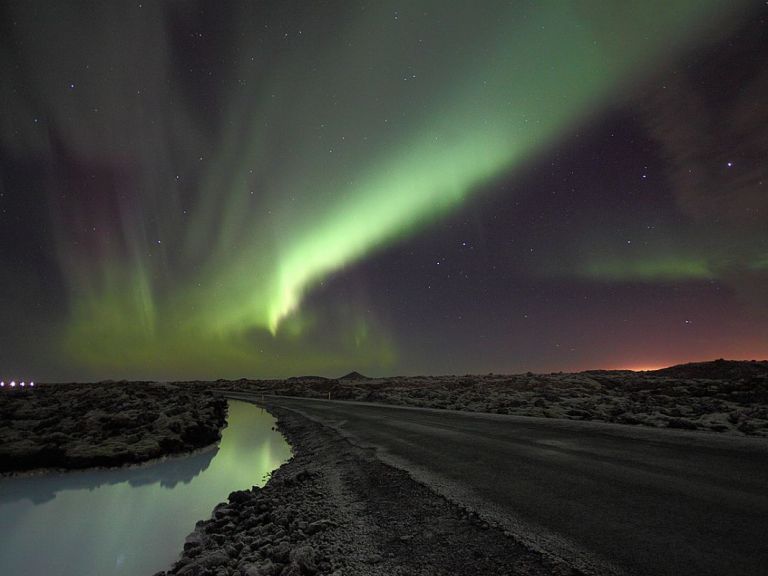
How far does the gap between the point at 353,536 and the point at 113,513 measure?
8.34 metres

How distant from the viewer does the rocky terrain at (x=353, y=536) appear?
13.8ft

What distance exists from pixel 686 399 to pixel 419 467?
24.9m

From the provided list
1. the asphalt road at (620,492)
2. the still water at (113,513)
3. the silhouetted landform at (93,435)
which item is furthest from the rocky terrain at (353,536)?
the silhouetted landform at (93,435)

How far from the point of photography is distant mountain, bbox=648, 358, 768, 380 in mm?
41188

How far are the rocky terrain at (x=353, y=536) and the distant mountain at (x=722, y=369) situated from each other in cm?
4758

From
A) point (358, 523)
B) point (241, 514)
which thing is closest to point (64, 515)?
point (241, 514)

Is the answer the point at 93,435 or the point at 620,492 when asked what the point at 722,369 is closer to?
the point at 620,492

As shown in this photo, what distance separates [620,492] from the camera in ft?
19.0

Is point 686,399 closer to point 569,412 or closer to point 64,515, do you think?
point 569,412

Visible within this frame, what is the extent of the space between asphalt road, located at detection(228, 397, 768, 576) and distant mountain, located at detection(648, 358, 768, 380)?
1644 inches

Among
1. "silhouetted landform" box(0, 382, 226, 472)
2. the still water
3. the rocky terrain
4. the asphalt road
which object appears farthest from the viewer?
"silhouetted landform" box(0, 382, 226, 472)

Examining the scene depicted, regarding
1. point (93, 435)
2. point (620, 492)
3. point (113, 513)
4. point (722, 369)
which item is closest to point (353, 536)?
point (620, 492)

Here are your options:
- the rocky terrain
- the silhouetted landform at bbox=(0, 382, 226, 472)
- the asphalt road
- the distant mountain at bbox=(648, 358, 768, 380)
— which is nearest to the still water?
the silhouetted landform at bbox=(0, 382, 226, 472)

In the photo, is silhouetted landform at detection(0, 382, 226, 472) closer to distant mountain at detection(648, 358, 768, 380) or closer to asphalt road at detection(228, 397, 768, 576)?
asphalt road at detection(228, 397, 768, 576)
